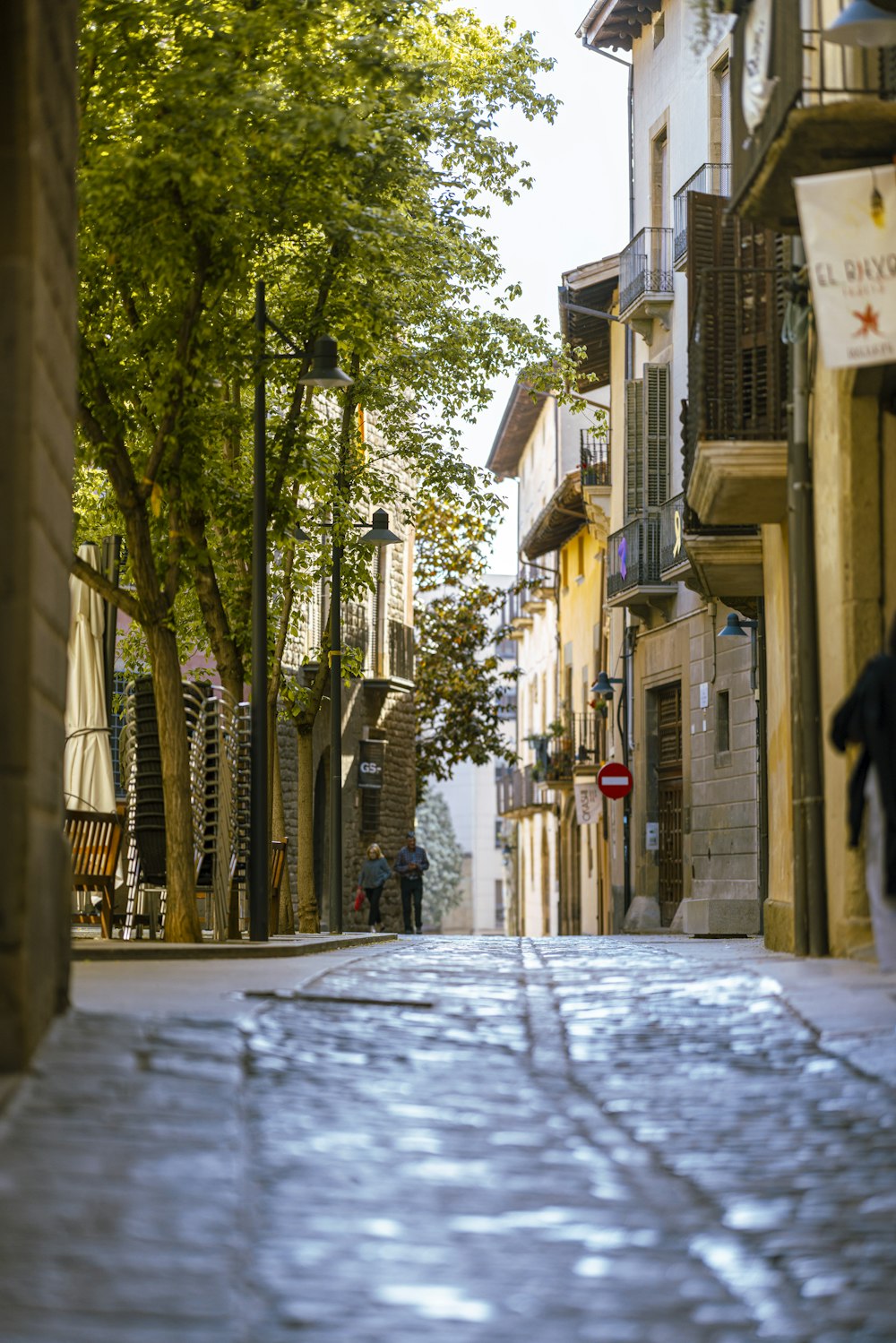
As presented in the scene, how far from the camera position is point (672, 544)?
32594 millimetres

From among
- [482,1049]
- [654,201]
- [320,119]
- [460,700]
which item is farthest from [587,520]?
[482,1049]

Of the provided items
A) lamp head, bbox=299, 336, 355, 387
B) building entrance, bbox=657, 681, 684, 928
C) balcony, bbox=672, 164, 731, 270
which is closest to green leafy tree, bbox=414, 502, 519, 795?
building entrance, bbox=657, 681, 684, 928

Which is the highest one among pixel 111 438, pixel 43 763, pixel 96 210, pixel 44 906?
pixel 96 210

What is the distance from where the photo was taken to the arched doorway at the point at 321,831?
38312 mm

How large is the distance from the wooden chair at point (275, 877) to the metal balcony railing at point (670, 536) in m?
11.7

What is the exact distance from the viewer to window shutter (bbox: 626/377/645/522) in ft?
113

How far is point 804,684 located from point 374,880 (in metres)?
23.0

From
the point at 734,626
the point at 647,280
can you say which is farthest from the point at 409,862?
the point at 647,280

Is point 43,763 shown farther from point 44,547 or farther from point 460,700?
point 460,700

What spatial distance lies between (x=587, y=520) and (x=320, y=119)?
28.1 m

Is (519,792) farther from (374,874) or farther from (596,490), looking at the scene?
(374,874)

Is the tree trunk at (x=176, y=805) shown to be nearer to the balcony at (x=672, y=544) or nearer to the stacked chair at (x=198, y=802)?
the stacked chair at (x=198, y=802)

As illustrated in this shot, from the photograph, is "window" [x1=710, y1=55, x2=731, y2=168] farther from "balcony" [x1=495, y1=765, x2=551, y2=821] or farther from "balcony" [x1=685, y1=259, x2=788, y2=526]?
"balcony" [x1=495, y1=765, x2=551, y2=821]

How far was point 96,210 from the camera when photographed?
15.5 meters
